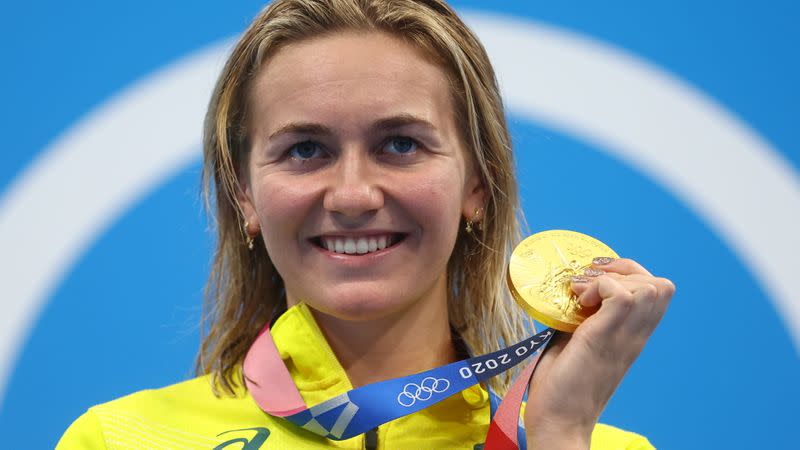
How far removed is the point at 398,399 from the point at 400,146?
416mm

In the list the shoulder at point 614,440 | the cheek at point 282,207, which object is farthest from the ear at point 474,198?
the shoulder at point 614,440

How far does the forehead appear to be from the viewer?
1646 millimetres

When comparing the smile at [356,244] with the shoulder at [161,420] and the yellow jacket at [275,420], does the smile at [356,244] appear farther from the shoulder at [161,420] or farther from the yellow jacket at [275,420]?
the shoulder at [161,420]

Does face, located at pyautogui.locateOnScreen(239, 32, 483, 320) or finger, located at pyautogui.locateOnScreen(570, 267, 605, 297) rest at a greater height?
face, located at pyautogui.locateOnScreen(239, 32, 483, 320)

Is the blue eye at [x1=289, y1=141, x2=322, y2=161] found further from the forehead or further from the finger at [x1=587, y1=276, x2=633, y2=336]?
the finger at [x1=587, y1=276, x2=633, y2=336]

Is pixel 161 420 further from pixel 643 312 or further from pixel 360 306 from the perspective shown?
pixel 643 312

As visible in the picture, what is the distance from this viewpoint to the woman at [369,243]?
1.61 m

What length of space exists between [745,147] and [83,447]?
5.47ft

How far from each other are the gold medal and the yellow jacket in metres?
0.31

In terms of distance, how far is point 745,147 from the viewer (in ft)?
8.14

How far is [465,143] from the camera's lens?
1.82m

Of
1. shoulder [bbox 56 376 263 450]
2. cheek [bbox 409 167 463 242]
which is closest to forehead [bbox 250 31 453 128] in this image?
cheek [bbox 409 167 463 242]

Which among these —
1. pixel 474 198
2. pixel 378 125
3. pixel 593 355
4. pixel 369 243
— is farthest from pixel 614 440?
pixel 378 125

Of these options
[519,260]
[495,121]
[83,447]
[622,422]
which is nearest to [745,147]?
[622,422]
